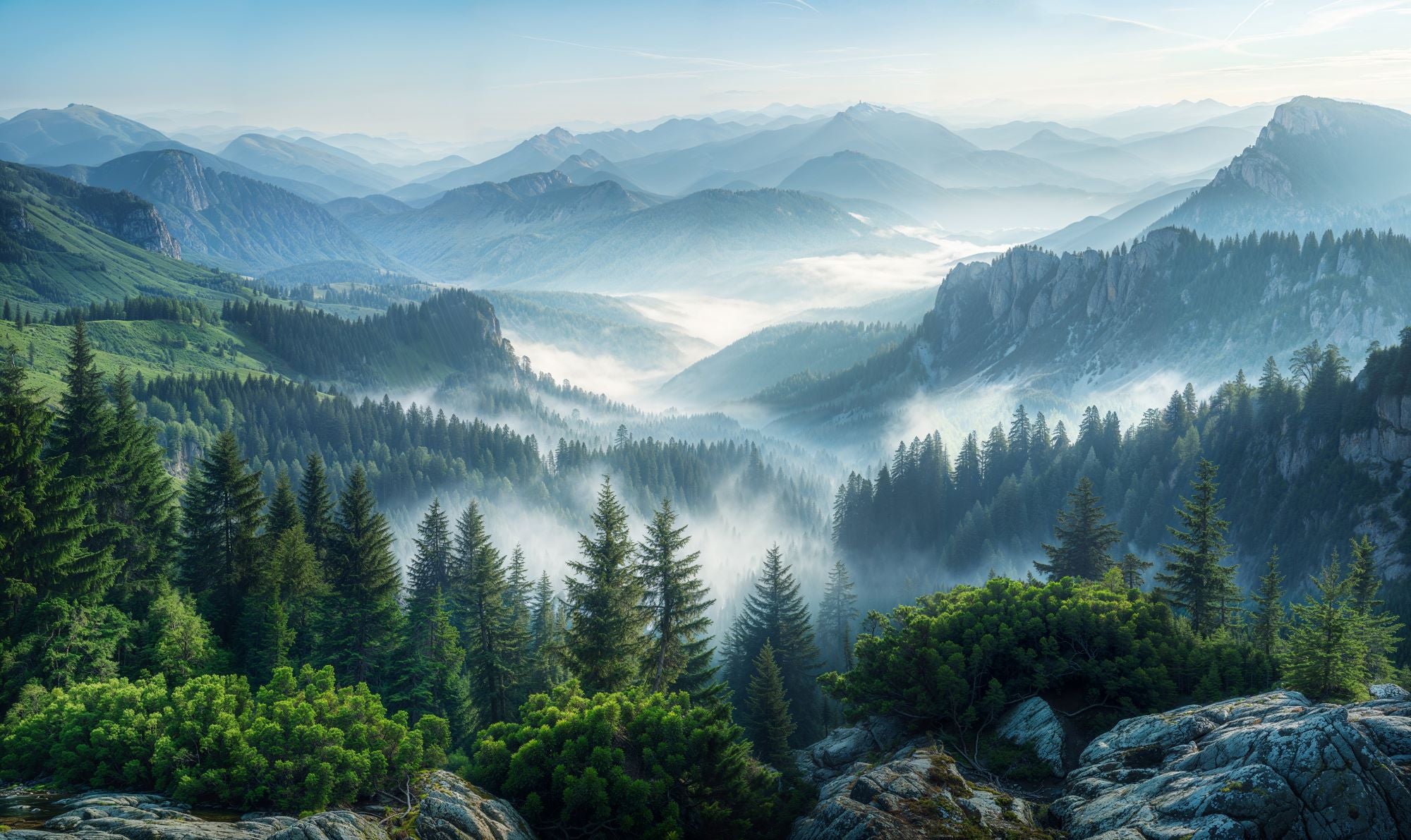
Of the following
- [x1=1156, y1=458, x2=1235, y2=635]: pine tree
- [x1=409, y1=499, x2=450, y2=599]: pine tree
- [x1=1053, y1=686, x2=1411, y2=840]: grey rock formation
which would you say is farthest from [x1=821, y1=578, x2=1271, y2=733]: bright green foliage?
[x1=409, y1=499, x2=450, y2=599]: pine tree

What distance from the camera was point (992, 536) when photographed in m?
142

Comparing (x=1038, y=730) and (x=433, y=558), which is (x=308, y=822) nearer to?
(x=1038, y=730)

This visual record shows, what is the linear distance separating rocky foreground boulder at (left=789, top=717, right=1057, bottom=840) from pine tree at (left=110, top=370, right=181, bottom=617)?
4235cm

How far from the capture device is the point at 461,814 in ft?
95.7

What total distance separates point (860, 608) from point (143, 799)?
119m

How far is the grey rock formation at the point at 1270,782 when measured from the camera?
79.4 feet

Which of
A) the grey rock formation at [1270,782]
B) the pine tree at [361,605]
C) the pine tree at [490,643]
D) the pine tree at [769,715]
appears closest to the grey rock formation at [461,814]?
the grey rock formation at [1270,782]

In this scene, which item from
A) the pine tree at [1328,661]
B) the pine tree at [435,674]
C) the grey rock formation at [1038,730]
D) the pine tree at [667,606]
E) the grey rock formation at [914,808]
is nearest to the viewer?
the grey rock formation at [914,808]

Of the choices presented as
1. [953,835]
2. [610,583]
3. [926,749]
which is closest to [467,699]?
[610,583]

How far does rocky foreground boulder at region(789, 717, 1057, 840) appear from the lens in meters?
29.4

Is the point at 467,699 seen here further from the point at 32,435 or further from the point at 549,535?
the point at 549,535

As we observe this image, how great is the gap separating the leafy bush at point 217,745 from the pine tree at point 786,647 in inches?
1802

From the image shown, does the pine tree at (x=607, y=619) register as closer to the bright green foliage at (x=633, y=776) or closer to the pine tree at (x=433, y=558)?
the bright green foliage at (x=633, y=776)

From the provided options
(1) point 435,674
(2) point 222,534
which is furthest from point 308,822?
(2) point 222,534
